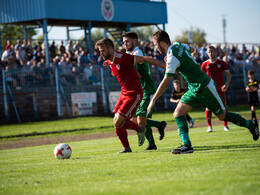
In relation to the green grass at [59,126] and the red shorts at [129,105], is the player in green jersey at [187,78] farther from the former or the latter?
the green grass at [59,126]

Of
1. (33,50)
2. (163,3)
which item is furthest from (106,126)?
(163,3)

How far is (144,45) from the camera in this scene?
29.0 meters

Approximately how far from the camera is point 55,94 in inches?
882

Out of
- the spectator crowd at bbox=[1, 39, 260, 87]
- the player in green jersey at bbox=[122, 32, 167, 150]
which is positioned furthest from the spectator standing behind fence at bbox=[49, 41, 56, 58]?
the player in green jersey at bbox=[122, 32, 167, 150]

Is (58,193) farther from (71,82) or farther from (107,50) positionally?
(71,82)

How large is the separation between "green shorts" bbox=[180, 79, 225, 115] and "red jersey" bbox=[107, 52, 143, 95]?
112cm

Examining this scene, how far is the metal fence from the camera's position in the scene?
21.0 meters

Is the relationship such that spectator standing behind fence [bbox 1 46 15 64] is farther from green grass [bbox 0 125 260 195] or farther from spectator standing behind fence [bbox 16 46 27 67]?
green grass [bbox 0 125 260 195]

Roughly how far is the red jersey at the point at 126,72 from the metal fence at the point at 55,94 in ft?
44.3

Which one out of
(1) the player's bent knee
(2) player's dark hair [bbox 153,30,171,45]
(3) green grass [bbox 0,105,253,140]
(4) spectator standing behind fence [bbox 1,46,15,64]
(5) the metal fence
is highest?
(2) player's dark hair [bbox 153,30,171,45]

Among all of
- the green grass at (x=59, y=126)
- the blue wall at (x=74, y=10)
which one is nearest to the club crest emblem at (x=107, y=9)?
the blue wall at (x=74, y=10)

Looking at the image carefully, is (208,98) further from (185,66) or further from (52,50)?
(52,50)

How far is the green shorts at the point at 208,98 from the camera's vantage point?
305 inches

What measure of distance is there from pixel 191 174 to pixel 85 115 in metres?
18.8
